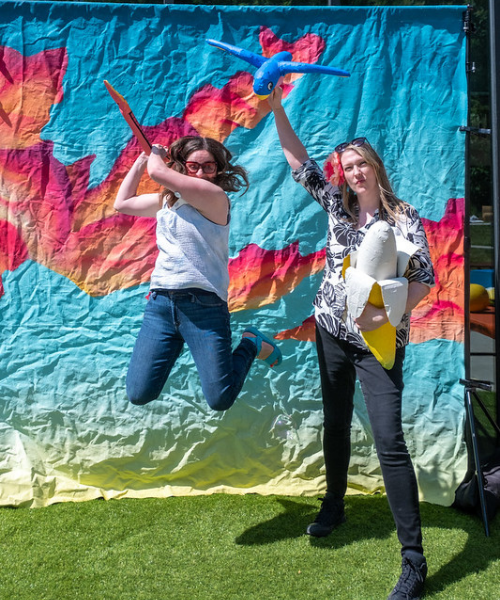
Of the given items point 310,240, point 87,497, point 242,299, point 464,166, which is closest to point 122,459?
point 87,497

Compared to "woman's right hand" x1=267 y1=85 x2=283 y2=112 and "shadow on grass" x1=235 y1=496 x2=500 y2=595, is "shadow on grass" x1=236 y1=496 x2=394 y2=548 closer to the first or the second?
"shadow on grass" x1=235 y1=496 x2=500 y2=595

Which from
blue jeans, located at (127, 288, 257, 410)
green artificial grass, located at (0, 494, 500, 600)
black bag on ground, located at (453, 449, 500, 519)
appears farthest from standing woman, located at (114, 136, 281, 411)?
black bag on ground, located at (453, 449, 500, 519)

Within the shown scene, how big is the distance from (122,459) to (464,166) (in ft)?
6.53

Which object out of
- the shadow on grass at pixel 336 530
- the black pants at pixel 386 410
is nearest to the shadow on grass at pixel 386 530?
the shadow on grass at pixel 336 530

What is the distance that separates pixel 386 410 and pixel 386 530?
684 mm

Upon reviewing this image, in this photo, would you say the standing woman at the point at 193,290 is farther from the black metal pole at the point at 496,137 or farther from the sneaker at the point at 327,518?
the black metal pole at the point at 496,137

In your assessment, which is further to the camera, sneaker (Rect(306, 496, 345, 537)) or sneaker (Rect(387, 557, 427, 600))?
sneaker (Rect(306, 496, 345, 537))

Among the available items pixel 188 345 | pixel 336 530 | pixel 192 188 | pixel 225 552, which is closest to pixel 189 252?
pixel 192 188

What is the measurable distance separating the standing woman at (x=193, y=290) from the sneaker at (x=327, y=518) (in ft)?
2.07

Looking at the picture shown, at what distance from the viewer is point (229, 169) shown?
261cm

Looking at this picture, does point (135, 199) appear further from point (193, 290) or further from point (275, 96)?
point (275, 96)

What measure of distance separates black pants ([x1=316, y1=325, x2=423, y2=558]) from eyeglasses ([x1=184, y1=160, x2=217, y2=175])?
72 centimetres

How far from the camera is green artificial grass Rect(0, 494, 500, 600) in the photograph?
2.33 metres

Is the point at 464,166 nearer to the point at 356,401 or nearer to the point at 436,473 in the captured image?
the point at 356,401
